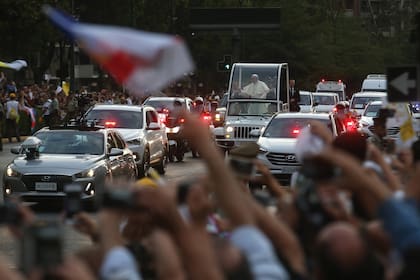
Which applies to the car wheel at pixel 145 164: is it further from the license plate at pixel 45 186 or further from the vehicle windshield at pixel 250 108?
the license plate at pixel 45 186

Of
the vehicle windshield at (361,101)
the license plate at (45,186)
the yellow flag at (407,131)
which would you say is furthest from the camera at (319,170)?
the vehicle windshield at (361,101)

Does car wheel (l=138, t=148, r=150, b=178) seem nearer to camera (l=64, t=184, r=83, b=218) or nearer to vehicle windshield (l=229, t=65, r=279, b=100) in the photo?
vehicle windshield (l=229, t=65, r=279, b=100)

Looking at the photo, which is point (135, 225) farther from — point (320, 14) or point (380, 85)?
point (320, 14)

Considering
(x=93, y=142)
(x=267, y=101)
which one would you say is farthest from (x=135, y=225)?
(x=267, y=101)

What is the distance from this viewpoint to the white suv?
2775 centimetres

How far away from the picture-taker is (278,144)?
24562 mm

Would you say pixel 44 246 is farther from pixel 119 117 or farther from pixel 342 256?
pixel 119 117

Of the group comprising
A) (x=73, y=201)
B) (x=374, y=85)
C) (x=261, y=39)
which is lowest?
(x=374, y=85)

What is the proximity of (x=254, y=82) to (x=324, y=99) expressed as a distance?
64.3 feet

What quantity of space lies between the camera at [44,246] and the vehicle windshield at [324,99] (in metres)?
48.2

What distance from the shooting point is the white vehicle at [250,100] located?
104 feet

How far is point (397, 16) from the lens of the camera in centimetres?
11994

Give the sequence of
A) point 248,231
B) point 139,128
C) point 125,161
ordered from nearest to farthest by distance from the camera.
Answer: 1. point 248,231
2. point 125,161
3. point 139,128

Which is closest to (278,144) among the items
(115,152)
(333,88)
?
(115,152)
